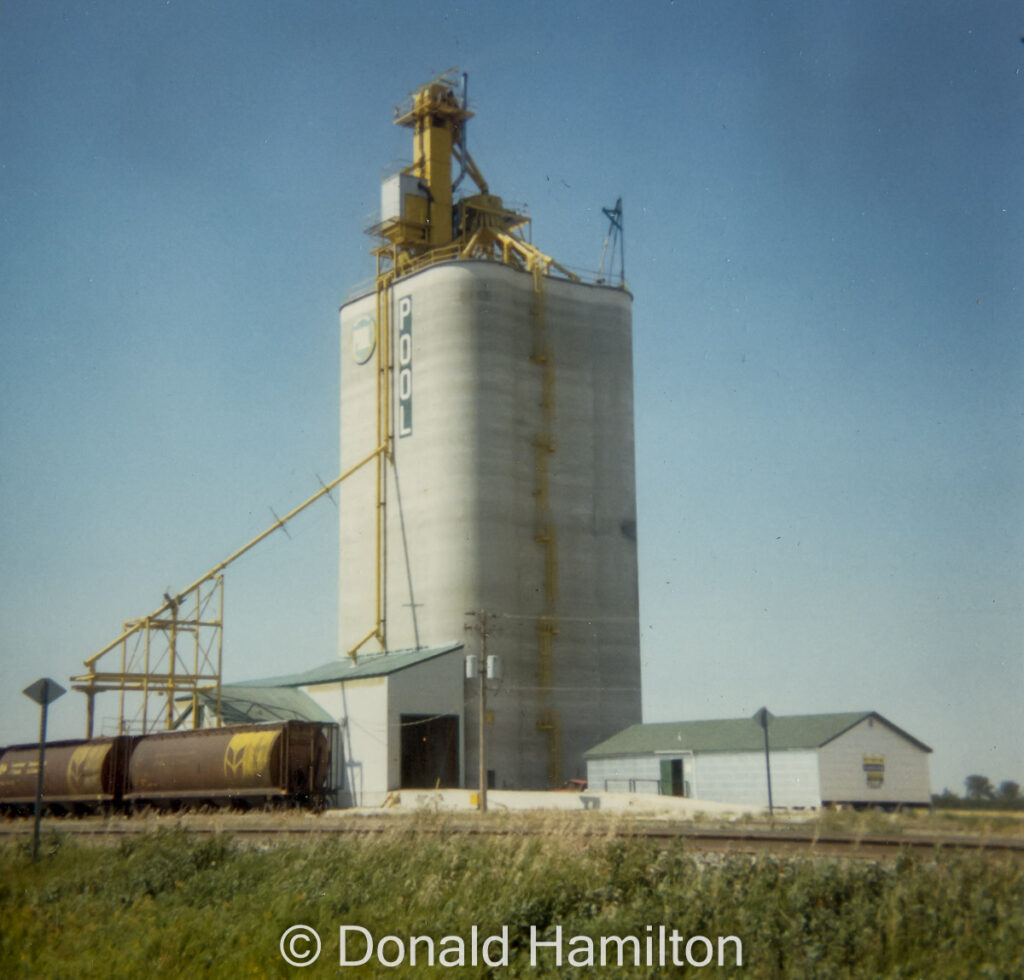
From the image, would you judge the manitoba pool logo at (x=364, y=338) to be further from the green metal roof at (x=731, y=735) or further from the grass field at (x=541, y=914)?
the grass field at (x=541, y=914)

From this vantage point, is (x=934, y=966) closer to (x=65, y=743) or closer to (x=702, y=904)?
(x=702, y=904)

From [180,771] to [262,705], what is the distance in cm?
1378

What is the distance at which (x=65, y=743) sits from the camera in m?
47.5

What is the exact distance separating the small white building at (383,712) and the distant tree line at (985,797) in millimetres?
20311

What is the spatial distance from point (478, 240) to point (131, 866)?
52.0 meters

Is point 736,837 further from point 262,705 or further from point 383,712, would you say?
point 262,705

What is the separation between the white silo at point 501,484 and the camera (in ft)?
189

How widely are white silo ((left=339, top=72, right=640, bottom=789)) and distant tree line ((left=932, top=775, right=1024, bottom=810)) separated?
18973mm

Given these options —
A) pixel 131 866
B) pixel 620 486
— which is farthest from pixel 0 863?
pixel 620 486

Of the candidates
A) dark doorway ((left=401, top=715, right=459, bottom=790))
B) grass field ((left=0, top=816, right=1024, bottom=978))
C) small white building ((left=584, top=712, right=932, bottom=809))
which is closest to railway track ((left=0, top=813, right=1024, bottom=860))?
grass field ((left=0, top=816, right=1024, bottom=978))

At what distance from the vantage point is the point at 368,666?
185 feet

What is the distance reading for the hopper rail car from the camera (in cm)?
3969

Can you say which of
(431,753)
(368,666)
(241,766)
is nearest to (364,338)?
(368,666)

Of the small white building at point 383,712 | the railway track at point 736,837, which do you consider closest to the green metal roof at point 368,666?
the small white building at point 383,712
